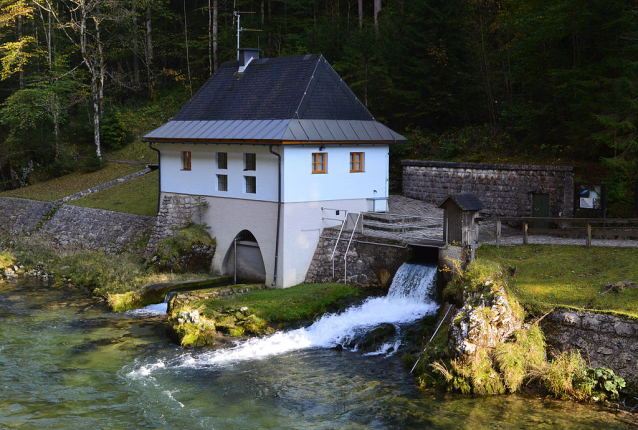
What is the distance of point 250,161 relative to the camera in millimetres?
23047

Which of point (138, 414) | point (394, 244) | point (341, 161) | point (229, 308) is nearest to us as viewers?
point (138, 414)

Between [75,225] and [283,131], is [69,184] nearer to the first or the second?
[75,225]

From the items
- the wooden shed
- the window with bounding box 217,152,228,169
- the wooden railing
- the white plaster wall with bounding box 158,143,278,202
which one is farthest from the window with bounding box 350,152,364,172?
the wooden railing

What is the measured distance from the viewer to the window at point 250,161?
899 inches

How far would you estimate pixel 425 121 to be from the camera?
105ft

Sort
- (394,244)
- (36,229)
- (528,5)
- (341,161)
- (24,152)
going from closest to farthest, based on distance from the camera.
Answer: (394,244), (341,161), (528,5), (36,229), (24,152)

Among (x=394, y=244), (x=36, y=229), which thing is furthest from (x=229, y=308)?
(x=36, y=229)

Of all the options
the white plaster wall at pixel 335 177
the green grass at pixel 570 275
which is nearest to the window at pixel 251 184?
the white plaster wall at pixel 335 177

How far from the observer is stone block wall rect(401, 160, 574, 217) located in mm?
23062

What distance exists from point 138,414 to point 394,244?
9.86 m

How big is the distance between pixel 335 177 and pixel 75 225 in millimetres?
14130

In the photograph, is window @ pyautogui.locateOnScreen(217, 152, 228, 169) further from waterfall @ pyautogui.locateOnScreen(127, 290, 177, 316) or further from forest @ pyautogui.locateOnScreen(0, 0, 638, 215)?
forest @ pyautogui.locateOnScreen(0, 0, 638, 215)

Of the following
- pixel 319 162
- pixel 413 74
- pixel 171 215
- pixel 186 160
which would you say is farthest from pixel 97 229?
pixel 413 74

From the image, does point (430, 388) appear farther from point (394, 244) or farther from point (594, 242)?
point (594, 242)
